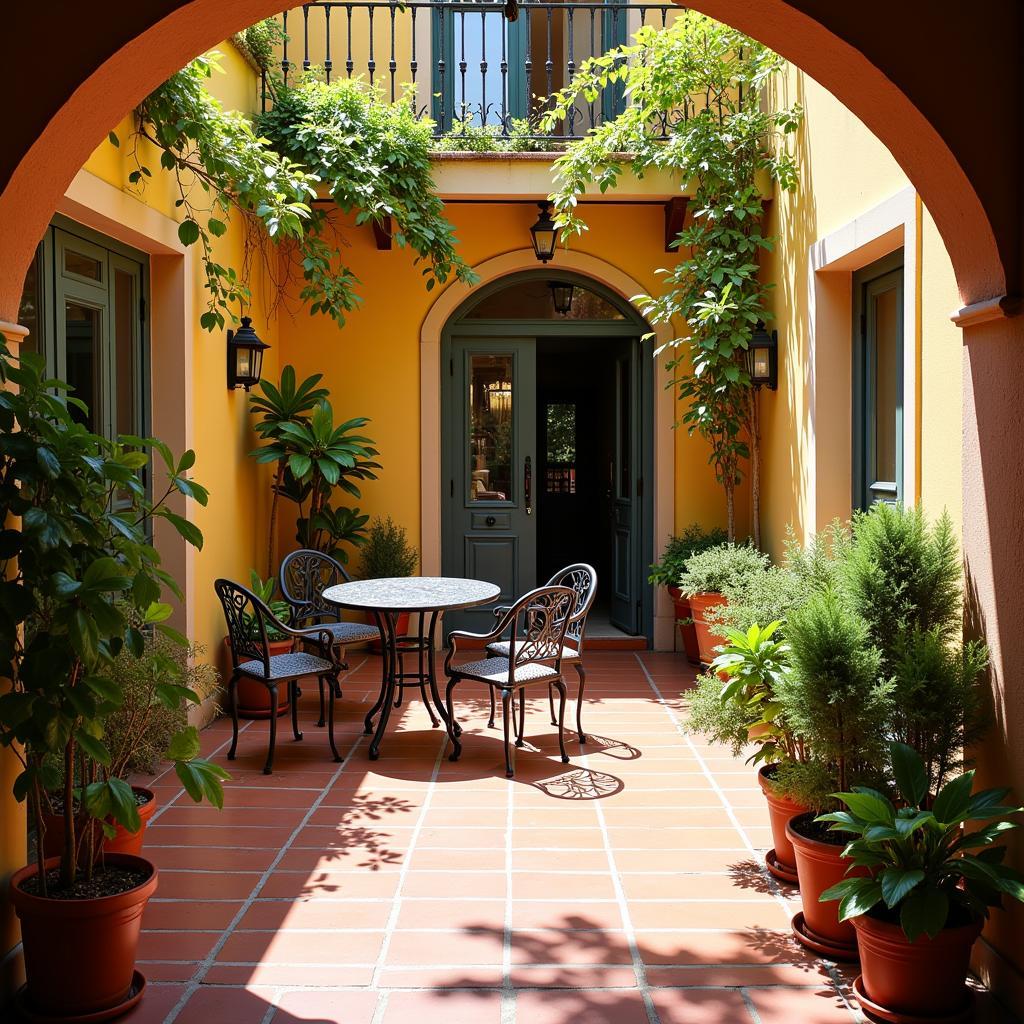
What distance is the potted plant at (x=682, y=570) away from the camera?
25.1 ft

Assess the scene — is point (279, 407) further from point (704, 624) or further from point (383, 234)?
point (704, 624)

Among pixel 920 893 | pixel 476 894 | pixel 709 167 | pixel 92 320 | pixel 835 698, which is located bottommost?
pixel 476 894

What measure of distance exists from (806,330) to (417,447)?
3.19 m

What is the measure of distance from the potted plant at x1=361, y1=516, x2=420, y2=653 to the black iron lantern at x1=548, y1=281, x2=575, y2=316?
2158mm

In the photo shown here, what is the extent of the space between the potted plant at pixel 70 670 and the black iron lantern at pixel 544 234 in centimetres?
521

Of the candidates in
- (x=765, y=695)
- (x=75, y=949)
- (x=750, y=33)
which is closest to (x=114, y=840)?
(x=75, y=949)

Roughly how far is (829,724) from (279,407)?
5.06 metres

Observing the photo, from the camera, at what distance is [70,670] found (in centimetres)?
270

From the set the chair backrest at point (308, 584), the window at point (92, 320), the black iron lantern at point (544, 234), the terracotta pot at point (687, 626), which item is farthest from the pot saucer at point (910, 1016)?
the black iron lantern at point (544, 234)

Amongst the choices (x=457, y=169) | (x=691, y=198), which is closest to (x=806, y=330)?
(x=691, y=198)

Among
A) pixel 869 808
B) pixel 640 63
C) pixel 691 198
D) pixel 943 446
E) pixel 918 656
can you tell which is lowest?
pixel 869 808

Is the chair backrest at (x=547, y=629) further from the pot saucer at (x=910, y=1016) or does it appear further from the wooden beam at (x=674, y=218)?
the wooden beam at (x=674, y=218)

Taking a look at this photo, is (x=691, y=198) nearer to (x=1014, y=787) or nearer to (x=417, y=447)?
(x=417, y=447)

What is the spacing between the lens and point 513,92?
27.5 ft
